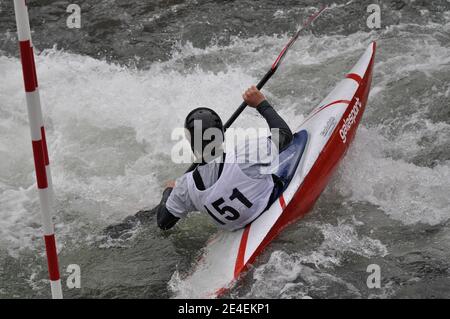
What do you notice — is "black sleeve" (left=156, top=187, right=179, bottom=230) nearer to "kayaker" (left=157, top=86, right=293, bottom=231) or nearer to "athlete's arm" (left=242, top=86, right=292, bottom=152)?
"kayaker" (left=157, top=86, right=293, bottom=231)

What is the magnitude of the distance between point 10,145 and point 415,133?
3561 mm

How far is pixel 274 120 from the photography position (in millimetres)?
4473

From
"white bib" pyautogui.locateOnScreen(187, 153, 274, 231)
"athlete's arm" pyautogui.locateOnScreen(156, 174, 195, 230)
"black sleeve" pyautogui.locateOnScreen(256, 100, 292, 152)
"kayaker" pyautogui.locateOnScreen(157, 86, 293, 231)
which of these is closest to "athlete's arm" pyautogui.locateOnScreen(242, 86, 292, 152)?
"black sleeve" pyautogui.locateOnScreen(256, 100, 292, 152)

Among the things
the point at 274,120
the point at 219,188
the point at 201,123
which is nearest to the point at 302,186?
the point at 274,120

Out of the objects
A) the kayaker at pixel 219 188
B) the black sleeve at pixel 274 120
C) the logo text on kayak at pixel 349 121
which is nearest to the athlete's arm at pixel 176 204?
the kayaker at pixel 219 188

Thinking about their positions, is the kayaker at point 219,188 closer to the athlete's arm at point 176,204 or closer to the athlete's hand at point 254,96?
the athlete's arm at point 176,204

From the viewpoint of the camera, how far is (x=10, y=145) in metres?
6.10

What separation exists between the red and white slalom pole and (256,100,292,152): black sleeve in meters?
1.54

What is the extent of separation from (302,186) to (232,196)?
694mm

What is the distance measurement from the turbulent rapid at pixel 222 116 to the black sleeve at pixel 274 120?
0.62m

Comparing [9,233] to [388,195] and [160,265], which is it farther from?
[388,195]

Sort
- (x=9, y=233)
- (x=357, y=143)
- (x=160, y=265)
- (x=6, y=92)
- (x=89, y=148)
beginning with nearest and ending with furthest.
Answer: (x=160, y=265)
(x=9, y=233)
(x=357, y=143)
(x=89, y=148)
(x=6, y=92)

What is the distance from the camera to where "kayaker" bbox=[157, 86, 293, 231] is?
3.96 meters
